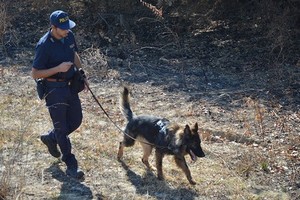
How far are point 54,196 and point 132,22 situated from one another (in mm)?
8977

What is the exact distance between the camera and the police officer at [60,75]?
18.4 ft

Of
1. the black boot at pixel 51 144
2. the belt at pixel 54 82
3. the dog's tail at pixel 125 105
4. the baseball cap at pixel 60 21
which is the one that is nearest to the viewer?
the baseball cap at pixel 60 21

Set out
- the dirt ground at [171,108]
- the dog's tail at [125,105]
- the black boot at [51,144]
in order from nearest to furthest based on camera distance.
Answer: the dirt ground at [171,108] < the black boot at [51,144] < the dog's tail at [125,105]

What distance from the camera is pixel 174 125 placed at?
628cm

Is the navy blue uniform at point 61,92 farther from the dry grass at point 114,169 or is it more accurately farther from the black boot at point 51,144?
the dry grass at point 114,169

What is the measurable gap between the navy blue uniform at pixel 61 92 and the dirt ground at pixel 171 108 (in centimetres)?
31

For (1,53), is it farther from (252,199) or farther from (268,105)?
(252,199)

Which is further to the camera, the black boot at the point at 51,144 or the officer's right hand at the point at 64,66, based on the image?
the black boot at the point at 51,144

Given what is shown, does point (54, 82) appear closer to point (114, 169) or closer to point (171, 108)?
point (114, 169)

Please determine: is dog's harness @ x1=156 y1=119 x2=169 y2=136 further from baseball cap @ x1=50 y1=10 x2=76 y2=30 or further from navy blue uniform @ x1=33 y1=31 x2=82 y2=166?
baseball cap @ x1=50 y1=10 x2=76 y2=30

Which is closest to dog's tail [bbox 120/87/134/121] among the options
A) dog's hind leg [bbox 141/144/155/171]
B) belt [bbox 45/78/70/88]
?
dog's hind leg [bbox 141/144/155/171]

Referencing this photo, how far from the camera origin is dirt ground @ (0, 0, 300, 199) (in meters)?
6.22

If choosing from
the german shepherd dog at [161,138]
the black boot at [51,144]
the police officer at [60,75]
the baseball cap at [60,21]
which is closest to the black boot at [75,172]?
the police officer at [60,75]

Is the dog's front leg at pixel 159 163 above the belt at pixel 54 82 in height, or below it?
below
